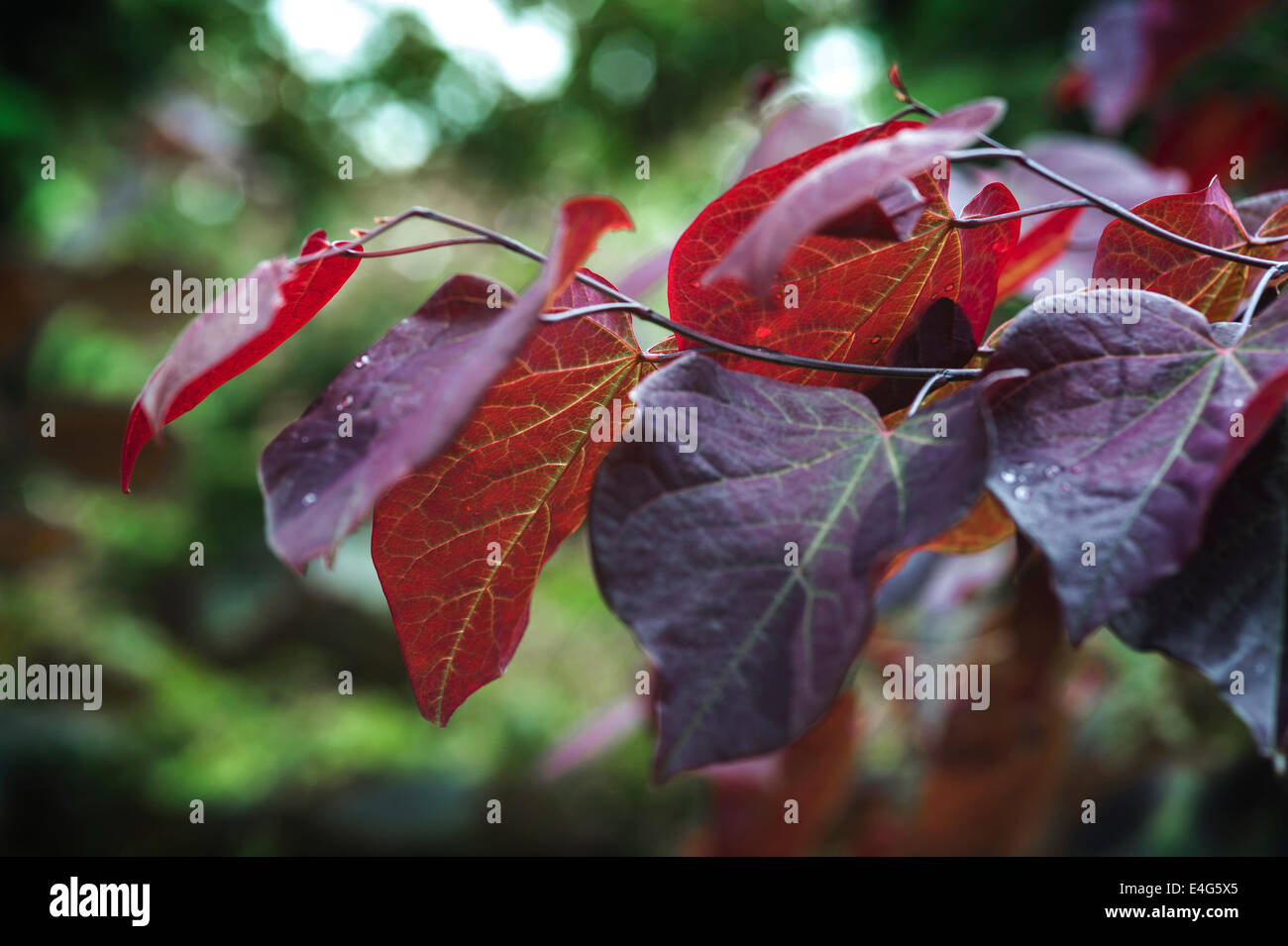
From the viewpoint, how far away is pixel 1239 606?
212 mm

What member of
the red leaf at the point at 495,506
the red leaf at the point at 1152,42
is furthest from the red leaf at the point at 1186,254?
the red leaf at the point at 1152,42

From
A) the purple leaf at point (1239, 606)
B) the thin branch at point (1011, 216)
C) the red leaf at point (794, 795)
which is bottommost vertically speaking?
the red leaf at point (794, 795)

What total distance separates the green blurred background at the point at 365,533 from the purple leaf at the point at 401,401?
1.25ft

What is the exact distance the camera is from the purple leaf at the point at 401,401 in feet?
0.64

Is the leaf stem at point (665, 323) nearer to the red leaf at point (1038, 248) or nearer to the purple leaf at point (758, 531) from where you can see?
the purple leaf at point (758, 531)

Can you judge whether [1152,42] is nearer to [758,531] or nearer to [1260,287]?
[1260,287]

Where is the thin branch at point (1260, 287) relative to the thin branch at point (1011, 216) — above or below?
below

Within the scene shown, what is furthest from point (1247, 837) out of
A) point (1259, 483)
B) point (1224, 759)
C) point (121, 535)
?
point (121, 535)

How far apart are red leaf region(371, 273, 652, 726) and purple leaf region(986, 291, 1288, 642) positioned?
12cm

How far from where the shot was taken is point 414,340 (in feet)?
0.82

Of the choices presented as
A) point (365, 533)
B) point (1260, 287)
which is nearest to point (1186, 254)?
point (1260, 287)

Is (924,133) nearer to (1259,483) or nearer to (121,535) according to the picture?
(1259,483)

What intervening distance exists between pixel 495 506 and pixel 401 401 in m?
0.06

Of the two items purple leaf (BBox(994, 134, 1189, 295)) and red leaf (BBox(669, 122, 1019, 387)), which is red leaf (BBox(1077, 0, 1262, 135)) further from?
red leaf (BBox(669, 122, 1019, 387))
